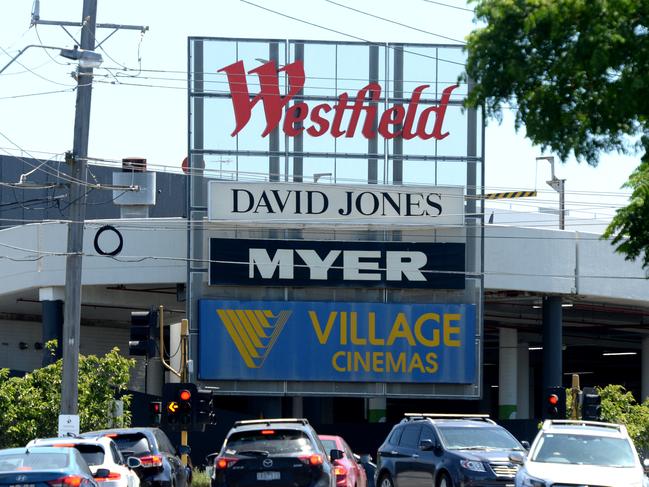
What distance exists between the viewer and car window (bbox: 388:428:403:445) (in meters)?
30.0

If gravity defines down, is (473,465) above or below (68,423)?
below

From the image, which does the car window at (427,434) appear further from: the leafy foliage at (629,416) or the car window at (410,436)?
the leafy foliage at (629,416)

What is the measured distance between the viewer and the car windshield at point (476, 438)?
28.0 m

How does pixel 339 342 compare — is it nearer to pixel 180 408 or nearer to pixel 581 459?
pixel 180 408

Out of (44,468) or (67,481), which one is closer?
(67,481)

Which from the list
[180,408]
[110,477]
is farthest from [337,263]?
[110,477]

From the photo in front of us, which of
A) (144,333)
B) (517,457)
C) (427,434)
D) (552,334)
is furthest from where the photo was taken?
(552,334)

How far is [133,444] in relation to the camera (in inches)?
1108

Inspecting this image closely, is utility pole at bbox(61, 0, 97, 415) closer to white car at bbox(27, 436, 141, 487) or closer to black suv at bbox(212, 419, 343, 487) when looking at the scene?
white car at bbox(27, 436, 141, 487)

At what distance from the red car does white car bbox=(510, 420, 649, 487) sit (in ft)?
12.1

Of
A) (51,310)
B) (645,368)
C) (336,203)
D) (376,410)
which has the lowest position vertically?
(376,410)

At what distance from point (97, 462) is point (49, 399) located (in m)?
17.1

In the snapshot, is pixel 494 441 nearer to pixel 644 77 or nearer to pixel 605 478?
pixel 605 478

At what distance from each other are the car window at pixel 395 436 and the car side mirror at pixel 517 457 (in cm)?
307
